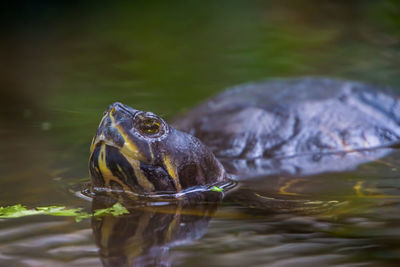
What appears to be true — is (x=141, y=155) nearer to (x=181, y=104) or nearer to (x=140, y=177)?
(x=140, y=177)

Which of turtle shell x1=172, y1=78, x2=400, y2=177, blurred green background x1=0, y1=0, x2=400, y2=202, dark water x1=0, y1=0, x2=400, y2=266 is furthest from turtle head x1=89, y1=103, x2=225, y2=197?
turtle shell x1=172, y1=78, x2=400, y2=177

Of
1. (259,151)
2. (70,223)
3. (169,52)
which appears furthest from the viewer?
(169,52)

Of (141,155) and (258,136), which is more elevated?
(258,136)

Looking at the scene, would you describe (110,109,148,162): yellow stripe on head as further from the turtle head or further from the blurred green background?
the blurred green background

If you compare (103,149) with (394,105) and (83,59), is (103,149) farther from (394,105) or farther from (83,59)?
(83,59)

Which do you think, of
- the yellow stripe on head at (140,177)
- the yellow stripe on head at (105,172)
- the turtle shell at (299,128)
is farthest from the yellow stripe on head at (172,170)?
the turtle shell at (299,128)

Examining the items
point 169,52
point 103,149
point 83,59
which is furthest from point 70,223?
point 169,52

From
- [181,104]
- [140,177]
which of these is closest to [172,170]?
[140,177]
